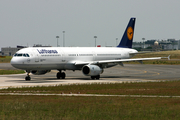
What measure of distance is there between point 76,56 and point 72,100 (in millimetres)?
27316

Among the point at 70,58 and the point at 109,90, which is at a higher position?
the point at 70,58

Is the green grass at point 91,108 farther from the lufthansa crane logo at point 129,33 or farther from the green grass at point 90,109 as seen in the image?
the lufthansa crane logo at point 129,33

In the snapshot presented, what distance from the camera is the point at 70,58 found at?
51281 mm

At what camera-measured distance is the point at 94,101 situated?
24.8m

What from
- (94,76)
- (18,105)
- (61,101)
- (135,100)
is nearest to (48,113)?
(18,105)

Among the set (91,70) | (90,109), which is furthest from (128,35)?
(90,109)

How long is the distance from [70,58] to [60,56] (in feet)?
6.75

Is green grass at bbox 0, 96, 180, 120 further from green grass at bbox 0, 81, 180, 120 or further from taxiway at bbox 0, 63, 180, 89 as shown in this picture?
taxiway at bbox 0, 63, 180, 89

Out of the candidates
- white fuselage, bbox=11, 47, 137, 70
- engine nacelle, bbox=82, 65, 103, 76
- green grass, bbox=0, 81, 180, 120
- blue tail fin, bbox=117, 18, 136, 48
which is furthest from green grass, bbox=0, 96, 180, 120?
blue tail fin, bbox=117, 18, 136, 48

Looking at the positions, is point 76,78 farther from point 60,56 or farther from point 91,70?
point 60,56

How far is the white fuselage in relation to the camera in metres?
45.7

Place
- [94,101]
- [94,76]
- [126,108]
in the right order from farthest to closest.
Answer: [94,76] → [94,101] → [126,108]

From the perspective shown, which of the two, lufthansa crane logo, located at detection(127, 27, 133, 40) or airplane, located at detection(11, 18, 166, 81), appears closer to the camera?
airplane, located at detection(11, 18, 166, 81)

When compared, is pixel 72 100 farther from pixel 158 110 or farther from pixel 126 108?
pixel 158 110
